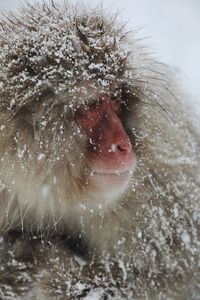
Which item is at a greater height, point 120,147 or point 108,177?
point 120,147

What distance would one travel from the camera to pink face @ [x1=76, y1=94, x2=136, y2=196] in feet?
6.61

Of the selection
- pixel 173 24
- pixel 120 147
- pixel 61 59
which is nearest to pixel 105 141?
pixel 120 147

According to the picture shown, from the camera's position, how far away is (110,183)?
209 centimetres

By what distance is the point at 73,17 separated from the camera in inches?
86.1

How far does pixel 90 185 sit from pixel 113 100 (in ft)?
0.98

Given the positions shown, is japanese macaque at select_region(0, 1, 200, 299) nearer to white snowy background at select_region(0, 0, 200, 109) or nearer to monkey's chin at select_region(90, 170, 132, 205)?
monkey's chin at select_region(90, 170, 132, 205)

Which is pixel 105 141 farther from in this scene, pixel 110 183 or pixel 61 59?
pixel 61 59

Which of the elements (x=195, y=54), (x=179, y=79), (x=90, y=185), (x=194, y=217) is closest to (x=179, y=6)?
(x=195, y=54)

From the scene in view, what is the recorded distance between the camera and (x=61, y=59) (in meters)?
1.99

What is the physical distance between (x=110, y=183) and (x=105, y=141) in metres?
0.16

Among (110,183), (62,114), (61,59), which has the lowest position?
(110,183)

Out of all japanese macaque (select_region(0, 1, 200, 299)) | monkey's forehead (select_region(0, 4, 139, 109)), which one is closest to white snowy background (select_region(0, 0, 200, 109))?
japanese macaque (select_region(0, 1, 200, 299))

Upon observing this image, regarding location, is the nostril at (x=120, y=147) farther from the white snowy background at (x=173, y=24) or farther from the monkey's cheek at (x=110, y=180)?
the white snowy background at (x=173, y=24)

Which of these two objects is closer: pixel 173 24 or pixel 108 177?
pixel 108 177
